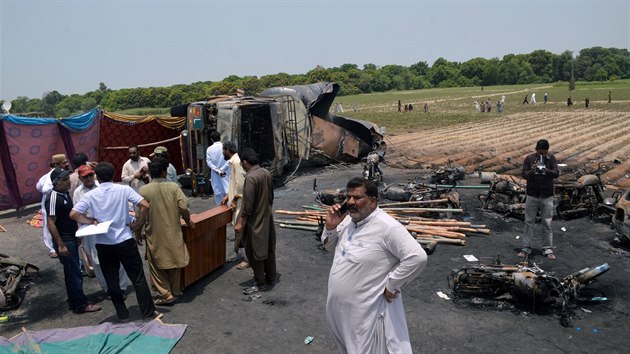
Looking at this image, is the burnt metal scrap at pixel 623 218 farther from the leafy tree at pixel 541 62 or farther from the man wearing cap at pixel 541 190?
the leafy tree at pixel 541 62

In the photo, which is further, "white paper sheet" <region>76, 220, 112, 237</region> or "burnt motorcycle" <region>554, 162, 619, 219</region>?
"burnt motorcycle" <region>554, 162, 619, 219</region>

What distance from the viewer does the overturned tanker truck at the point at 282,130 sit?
13945mm

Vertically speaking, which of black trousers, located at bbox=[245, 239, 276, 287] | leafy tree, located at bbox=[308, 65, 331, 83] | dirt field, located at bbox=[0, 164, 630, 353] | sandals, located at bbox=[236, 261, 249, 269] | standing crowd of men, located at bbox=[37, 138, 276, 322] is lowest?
dirt field, located at bbox=[0, 164, 630, 353]

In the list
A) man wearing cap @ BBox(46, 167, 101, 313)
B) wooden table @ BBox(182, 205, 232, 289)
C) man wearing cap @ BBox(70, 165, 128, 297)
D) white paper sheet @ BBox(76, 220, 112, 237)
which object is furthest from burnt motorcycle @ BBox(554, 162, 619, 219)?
man wearing cap @ BBox(46, 167, 101, 313)

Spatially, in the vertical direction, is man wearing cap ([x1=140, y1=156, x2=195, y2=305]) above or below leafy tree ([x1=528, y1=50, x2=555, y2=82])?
below

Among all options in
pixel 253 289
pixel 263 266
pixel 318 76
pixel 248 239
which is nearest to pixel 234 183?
pixel 248 239

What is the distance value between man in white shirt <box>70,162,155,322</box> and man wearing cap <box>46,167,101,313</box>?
0.53 m

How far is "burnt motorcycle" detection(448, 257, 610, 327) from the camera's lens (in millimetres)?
6207

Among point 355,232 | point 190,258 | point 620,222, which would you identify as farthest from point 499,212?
point 355,232

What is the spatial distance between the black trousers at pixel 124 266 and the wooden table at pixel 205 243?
943 millimetres

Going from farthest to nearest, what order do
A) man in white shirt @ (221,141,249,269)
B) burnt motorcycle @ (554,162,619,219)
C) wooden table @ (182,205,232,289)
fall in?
1. burnt motorcycle @ (554,162,619,219)
2. man in white shirt @ (221,141,249,269)
3. wooden table @ (182,205,232,289)

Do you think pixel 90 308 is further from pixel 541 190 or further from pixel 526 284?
pixel 541 190

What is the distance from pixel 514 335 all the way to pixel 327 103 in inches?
518

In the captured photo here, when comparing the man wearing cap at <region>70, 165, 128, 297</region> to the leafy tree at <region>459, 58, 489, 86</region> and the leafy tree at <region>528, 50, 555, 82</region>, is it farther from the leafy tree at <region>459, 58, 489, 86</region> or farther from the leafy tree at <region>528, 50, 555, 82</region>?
the leafy tree at <region>528, 50, 555, 82</region>
